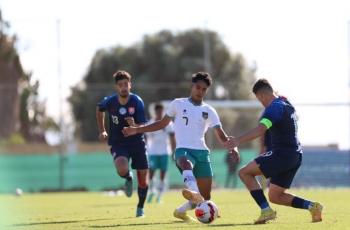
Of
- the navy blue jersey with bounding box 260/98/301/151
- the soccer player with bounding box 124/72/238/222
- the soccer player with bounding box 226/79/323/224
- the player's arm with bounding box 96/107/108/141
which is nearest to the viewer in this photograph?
the navy blue jersey with bounding box 260/98/301/151

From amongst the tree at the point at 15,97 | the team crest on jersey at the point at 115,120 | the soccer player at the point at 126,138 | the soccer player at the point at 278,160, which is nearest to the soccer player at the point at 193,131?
the soccer player at the point at 278,160

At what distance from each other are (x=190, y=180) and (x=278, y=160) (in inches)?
49.6

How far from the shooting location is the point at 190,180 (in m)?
13.3

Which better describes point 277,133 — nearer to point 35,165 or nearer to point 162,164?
point 162,164

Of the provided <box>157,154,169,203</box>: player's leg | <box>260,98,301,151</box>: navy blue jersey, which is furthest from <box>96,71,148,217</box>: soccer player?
<box>157,154,169,203</box>: player's leg

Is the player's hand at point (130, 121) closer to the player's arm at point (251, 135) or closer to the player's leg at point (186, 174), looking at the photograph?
the player's leg at point (186, 174)

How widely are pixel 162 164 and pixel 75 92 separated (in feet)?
51.3

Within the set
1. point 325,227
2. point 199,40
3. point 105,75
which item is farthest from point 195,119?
point 105,75

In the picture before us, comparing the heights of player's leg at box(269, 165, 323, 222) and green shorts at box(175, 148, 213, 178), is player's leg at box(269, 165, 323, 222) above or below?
below

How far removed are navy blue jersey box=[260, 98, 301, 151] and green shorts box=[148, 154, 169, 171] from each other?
9.78 m

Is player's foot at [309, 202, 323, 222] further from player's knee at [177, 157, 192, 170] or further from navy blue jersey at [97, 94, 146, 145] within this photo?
navy blue jersey at [97, 94, 146, 145]

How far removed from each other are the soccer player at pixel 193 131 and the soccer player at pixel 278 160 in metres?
0.89

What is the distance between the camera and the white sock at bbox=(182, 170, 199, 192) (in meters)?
13.2

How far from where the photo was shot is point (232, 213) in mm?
16203
